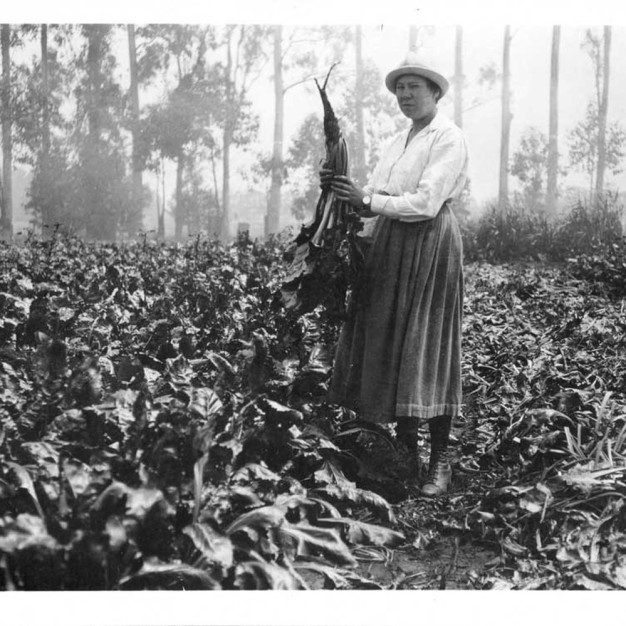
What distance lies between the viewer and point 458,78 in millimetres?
16188

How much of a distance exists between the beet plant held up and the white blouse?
184mm

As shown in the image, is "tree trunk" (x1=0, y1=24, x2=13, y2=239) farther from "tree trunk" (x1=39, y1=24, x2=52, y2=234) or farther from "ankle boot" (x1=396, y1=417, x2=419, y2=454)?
"ankle boot" (x1=396, y1=417, x2=419, y2=454)

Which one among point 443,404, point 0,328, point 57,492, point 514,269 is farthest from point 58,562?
point 514,269

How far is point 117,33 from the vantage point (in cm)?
696

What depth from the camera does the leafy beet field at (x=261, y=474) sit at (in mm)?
1765

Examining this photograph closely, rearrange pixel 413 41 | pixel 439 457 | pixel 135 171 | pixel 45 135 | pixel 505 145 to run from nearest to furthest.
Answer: pixel 439 457, pixel 413 41, pixel 45 135, pixel 135 171, pixel 505 145

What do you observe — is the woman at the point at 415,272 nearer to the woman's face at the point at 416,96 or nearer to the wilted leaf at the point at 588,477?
the woman's face at the point at 416,96

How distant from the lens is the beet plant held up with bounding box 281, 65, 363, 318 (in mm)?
2664

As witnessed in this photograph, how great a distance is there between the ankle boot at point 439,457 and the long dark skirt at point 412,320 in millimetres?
98

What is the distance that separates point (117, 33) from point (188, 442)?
636cm

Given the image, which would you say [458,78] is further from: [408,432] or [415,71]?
[408,432]

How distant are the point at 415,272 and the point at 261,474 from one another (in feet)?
3.49

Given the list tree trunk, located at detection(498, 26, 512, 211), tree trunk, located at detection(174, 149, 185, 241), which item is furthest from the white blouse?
tree trunk, located at detection(498, 26, 512, 211)

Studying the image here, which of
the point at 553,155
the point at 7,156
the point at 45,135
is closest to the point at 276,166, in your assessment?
the point at 553,155
